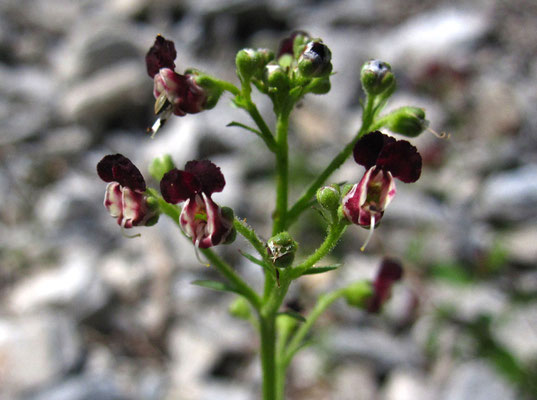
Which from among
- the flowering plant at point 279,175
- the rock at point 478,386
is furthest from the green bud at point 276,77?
the rock at point 478,386

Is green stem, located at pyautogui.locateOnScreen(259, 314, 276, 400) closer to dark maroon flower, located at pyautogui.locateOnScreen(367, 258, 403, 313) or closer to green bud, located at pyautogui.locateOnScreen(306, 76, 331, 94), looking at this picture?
dark maroon flower, located at pyautogui.locateOnScreen(367, 258, 403, 313)

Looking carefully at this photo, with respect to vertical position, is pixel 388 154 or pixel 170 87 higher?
pixel 170 87

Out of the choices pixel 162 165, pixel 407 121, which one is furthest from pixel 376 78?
pixel 162 165

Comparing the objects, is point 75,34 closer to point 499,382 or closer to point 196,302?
point 196,302

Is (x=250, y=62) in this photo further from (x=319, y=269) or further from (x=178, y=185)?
(x=319, y=269)

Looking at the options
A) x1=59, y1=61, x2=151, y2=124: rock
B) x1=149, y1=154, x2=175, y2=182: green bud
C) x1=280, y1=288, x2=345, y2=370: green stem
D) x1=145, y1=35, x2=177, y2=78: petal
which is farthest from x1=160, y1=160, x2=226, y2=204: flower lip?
x1=59, y1=61, x2=151, y2=124: rock

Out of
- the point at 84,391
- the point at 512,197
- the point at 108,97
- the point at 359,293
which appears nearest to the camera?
the point at 359,293
